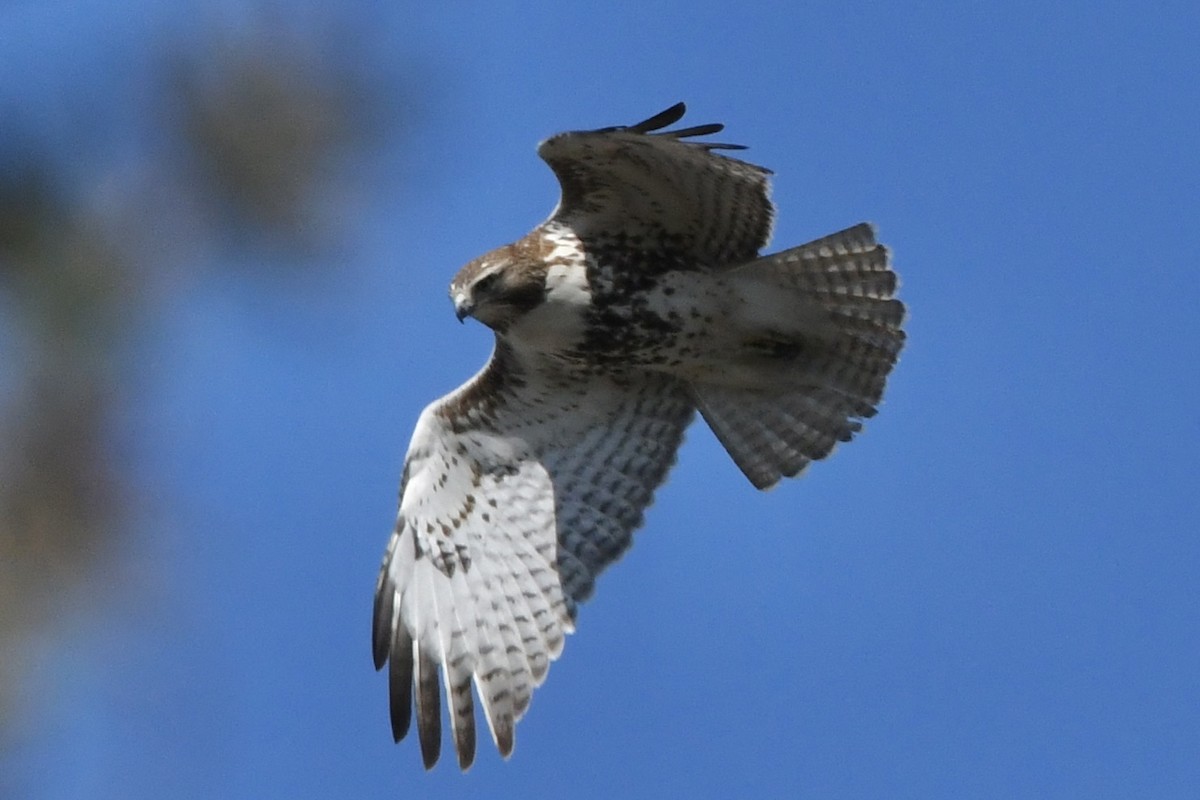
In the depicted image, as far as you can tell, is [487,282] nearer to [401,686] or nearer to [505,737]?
[401,686]

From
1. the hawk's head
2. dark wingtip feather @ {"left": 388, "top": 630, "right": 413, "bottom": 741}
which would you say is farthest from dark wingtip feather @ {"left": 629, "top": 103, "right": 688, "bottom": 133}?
dark wingtip feather @ {"left": 388, "top": 630, "right": 413, "bottom": 741}

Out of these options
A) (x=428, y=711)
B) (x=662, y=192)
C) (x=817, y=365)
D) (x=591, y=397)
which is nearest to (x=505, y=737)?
(x=428, y=711)

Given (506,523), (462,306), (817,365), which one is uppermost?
(462,306)

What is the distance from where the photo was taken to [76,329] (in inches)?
66.1

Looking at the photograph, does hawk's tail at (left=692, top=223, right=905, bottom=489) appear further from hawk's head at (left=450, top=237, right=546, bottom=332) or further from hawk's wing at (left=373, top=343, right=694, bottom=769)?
hawk's head at (left=450, top=237, right=546, bottom=332)

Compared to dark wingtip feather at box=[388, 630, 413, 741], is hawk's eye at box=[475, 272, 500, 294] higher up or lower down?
higher up

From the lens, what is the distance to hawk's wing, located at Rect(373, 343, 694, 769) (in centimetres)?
628

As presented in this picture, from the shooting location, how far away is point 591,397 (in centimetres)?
659

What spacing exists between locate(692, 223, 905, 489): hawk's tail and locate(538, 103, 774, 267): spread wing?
183mm

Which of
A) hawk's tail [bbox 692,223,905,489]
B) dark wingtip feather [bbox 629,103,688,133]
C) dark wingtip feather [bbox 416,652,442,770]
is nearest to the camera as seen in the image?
dark wingtip feather [bbox 629,103,688,133]

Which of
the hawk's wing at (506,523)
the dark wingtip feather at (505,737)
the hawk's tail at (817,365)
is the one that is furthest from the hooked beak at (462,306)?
the dark wingtip feather at (505,737)

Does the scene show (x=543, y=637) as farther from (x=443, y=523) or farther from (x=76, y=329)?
(x=76, y=329)

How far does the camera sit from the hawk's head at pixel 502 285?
19.4 feet

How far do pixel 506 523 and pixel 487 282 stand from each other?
1173 millimetres
